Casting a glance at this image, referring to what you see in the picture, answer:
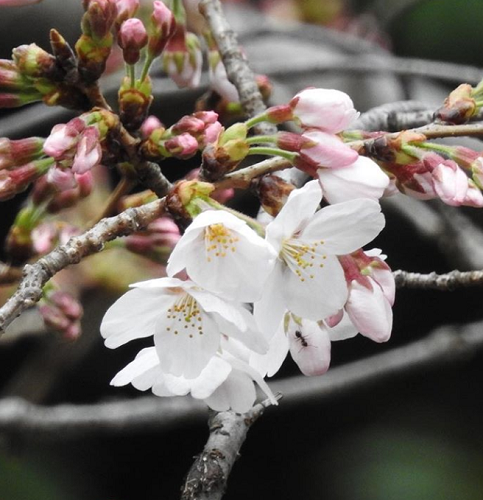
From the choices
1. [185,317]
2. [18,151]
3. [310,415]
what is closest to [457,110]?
[185,317]

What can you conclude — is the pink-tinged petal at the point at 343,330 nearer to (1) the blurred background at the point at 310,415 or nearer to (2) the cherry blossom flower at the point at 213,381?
(2) the cherry blossom flower at the point at 213,381

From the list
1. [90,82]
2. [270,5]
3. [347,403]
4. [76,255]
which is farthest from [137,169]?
[270,5]

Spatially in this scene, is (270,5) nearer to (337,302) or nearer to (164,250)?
(164,250)

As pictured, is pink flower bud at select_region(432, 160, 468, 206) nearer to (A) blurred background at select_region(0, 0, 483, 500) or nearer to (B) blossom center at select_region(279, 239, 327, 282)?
(B) blossom center at select_region(279, 239, 327, 282)

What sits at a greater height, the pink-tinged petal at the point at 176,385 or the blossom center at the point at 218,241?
the blossom center at the point at 218,241

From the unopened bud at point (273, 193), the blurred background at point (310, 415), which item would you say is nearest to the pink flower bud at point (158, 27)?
the unopened bud at point (273, 193)

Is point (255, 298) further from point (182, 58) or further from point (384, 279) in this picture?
point (182, 58)
